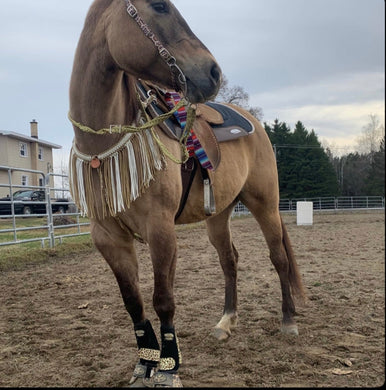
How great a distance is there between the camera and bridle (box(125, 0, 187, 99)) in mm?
2068

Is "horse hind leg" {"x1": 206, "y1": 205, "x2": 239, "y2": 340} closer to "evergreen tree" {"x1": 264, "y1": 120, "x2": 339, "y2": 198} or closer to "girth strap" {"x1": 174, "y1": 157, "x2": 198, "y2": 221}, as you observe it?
"girth strap" {"x1": 174, "y1": 157, "x2": 198, "y2": 221}

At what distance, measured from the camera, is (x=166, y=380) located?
2287mm

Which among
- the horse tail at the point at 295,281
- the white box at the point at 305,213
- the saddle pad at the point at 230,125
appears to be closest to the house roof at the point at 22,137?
the white box at the point at 305,213

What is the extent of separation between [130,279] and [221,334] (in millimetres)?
1136

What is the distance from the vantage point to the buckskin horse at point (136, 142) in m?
2.10

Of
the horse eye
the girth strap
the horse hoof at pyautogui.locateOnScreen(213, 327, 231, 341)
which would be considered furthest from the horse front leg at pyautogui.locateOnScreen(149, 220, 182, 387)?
the horse eye

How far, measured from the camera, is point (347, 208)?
3066 cm

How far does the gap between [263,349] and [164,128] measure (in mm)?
1870

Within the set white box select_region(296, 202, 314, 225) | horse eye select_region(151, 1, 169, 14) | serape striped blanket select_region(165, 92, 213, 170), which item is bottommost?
white box select_region(296, 202, 314, 225)

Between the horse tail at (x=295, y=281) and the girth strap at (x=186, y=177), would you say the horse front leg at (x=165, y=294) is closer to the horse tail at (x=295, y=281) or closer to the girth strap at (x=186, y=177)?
the girth strap at (x=186, y=177)

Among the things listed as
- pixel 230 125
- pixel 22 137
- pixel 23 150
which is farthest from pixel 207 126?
pixel 23 150

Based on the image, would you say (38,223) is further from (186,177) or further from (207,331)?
(186,177)

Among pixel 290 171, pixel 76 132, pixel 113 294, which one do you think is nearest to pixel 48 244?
pixel 113 294

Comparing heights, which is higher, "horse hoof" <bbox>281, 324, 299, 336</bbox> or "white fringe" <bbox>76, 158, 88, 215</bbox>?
"white fringe" <bbox>76, 158, 88, 215</bbox>
